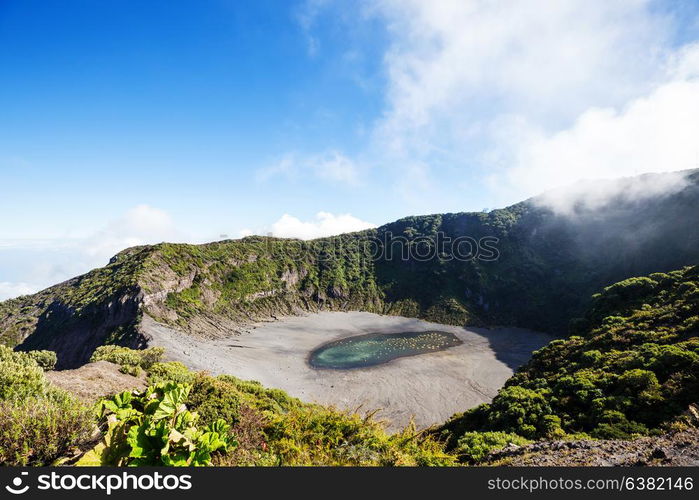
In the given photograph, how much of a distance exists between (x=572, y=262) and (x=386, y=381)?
98682 millimetres

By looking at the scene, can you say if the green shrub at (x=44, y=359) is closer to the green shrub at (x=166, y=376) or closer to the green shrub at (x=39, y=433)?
the green shrub at (x=166, y=376)

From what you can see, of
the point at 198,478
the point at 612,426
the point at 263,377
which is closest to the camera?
the point at 198,478

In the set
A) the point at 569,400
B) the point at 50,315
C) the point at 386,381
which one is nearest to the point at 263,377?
the point at 386,381

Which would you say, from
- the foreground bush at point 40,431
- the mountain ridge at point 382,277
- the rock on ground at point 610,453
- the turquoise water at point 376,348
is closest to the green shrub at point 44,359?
the mountain ridge at point 382,277

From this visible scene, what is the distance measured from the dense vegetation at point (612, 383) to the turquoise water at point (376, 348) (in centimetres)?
4939

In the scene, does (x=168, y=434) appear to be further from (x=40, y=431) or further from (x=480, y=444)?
(x=480, y=444)

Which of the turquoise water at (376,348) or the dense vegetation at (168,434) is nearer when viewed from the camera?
the dense vegetation at (168,434)

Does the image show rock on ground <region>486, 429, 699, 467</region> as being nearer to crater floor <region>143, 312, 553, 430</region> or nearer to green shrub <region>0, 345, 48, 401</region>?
green shrub <region>0, 345, 48, 401</region>

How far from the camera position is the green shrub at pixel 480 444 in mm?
13720

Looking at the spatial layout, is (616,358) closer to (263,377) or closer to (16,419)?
(16,419)

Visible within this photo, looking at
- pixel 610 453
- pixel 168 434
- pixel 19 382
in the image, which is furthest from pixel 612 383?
pixel 19 382

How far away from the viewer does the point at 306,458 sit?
7.36m

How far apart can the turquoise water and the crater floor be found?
318cm

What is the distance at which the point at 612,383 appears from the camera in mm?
20016
